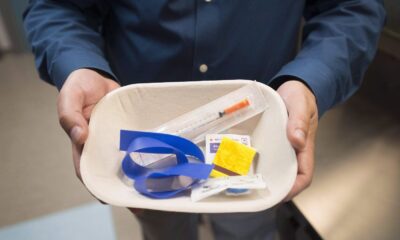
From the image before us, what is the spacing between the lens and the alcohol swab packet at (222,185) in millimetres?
401

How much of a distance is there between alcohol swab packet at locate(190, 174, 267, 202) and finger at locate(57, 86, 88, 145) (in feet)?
0.48

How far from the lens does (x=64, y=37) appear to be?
536 millimetres

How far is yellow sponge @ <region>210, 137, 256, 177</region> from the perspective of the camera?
18.0 inches

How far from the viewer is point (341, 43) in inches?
20.4

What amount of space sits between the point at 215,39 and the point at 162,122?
146 mm

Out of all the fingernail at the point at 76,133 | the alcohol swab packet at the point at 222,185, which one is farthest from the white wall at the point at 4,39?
the alcohol swab packet at the point at 222,185

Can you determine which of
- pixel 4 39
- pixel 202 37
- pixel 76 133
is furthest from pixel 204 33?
pixel 4 39

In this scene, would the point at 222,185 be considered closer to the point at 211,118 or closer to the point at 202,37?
the point at 211,118

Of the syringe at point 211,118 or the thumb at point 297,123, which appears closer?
the thumb at point 297,123

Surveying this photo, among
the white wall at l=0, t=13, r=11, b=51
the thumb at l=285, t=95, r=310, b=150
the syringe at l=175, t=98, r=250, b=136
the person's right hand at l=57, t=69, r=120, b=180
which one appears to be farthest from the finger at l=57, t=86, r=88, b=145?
the white wall at l=0, t=13, r=11, b=51

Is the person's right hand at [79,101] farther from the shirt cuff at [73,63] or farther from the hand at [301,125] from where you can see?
the hand at [301,125]

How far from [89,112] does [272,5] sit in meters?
0.30

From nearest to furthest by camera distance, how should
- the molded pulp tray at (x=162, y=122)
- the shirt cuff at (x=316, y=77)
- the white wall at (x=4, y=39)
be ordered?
1. the molded pulp tray at (x=162, y=122)
2. the shirt cuff at (x=316, y=77)
3. the white wall at (x=4, y=39)

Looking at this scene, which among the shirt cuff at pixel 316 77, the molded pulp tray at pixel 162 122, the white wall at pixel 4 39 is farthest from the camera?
the white wall at pixel 4 39
